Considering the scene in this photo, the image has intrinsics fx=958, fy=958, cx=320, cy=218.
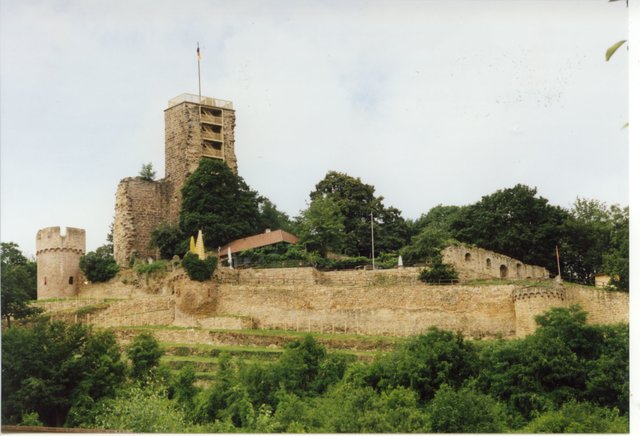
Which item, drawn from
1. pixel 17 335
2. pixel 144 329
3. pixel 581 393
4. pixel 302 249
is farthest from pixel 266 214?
pixel 581 393

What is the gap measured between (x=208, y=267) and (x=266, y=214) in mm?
9036

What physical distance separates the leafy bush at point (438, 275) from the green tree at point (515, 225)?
7491 millimetres

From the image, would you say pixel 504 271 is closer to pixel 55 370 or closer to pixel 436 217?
pixel 436 217

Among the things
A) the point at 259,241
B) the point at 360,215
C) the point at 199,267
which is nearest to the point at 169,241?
the point at 259,241

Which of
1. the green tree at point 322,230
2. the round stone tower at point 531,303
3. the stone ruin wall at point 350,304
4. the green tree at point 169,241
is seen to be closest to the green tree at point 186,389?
the stone ruin wall at point 350,304

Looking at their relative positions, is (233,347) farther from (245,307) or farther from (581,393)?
(581,393)

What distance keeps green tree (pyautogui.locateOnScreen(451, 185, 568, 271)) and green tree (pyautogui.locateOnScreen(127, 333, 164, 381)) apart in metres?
16.9

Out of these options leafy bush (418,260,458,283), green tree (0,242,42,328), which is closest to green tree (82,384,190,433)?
green tree (0,242,42,328)

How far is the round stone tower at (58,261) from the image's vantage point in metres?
35.9

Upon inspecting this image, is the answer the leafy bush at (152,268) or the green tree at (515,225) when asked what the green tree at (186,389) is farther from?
the green tree at (515,225)

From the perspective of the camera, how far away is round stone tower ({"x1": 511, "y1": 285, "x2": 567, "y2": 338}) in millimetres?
28859

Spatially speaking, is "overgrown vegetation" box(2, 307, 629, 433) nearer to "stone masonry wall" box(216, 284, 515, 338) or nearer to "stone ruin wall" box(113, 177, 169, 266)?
"stone masonry wall" box(216, 284, 515, 338)

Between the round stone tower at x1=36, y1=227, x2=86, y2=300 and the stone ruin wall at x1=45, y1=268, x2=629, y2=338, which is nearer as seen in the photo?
the stone ruin wall at x1=45, y1=268, x2=629, y2=338

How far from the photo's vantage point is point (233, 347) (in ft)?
94.0
